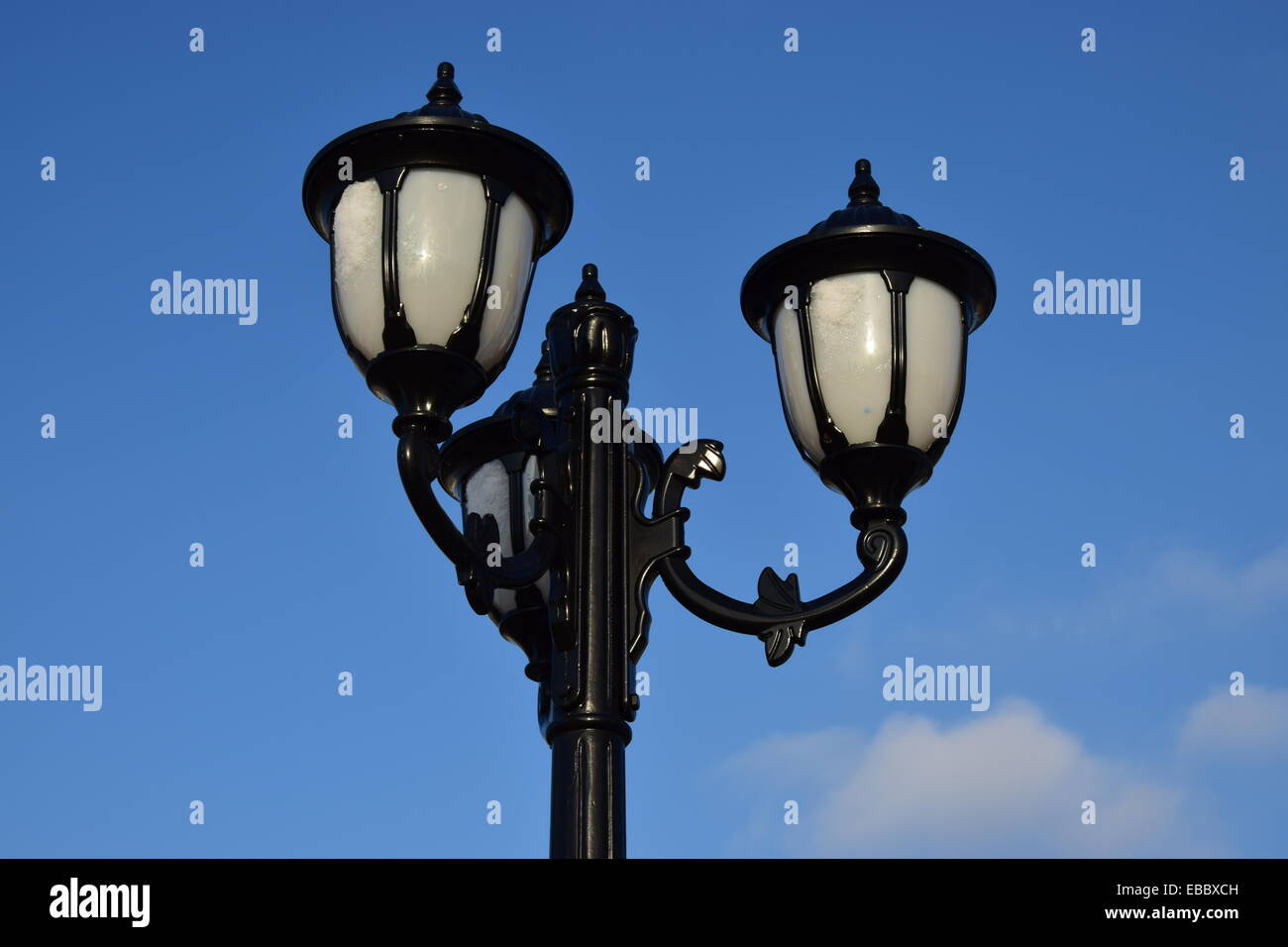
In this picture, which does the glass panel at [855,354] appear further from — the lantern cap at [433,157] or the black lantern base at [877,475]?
the lantern cap at [433,157]

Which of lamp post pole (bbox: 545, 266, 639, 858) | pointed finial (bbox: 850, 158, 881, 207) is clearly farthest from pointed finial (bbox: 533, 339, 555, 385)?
pointed finial (bbox: 850, 158, 881, 207)

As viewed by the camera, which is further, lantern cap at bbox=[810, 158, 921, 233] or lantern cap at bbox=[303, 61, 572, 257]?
lantern cap at bbox=[810, 158, 921, 233]

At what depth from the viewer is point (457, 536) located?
4.86 metres

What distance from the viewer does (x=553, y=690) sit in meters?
4.88

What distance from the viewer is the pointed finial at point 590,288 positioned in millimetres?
5398

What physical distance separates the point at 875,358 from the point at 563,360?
0.81m

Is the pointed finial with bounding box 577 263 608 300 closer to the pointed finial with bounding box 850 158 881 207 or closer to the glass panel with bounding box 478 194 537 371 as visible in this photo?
the glass panel with bounding box 478 194 537 371

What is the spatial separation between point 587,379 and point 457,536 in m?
0.59

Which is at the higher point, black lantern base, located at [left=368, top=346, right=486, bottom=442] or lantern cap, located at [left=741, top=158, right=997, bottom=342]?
lantern cap, located at [left=741, top=158, right=997, bottom=342]

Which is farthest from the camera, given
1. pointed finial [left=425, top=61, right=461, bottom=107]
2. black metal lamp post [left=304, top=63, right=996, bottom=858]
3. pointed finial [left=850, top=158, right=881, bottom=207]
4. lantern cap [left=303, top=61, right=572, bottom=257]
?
pointed finial [left=850, top=158, right=881, bottom=207]

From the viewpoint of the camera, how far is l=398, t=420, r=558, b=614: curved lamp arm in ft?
15.7

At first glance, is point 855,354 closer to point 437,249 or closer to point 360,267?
point 437,249

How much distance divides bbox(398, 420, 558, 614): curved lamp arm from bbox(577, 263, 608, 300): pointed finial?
694 mm
